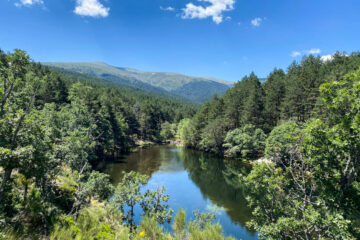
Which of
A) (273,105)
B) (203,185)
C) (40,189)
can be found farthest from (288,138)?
(273,105)

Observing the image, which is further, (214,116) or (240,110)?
(214,116)

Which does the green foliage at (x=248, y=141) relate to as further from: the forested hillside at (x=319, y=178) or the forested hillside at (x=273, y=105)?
the forested hillside at (x=319, y=178)

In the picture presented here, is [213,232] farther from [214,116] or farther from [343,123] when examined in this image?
[214,116]

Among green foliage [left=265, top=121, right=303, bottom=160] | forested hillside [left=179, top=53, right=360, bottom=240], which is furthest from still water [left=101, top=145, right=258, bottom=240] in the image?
green foliage [left=265, top=121, right=303, bottom=160]

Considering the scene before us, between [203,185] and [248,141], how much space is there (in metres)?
19.9

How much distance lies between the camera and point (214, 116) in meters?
68.8

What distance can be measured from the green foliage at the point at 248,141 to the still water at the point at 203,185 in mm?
3901

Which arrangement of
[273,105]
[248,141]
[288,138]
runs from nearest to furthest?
[288,138] → [248,141] → [273,105]

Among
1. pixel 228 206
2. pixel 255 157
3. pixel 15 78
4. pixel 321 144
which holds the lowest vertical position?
pixel 228 206

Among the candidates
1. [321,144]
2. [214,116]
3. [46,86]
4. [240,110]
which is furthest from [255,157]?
[46,86]

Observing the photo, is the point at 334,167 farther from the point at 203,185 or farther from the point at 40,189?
the point at 203,185

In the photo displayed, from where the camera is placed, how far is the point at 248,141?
47.2 m

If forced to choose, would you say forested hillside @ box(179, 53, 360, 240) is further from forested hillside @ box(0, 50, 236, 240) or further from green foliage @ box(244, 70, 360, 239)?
forested hillside @ box(0, 50, 236, 240)

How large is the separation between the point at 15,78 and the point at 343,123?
1286 centimetres
